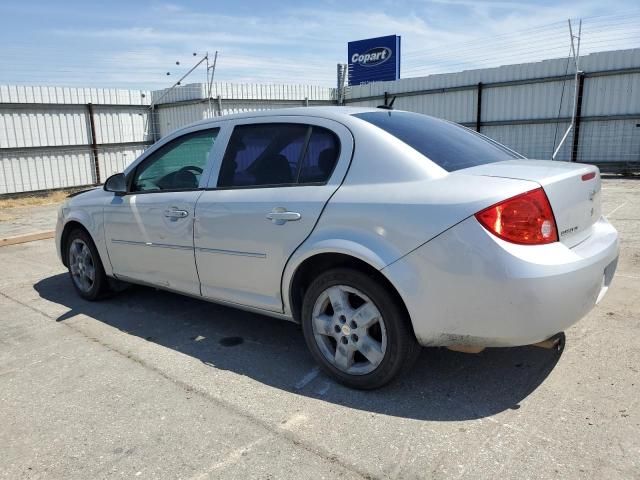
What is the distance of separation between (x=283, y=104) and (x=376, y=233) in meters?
16.8

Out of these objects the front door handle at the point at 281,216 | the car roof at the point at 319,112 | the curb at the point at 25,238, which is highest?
the car roof at the point at 319,112

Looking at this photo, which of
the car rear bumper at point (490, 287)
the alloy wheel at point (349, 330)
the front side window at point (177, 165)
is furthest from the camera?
the front side window at point (177, 165)

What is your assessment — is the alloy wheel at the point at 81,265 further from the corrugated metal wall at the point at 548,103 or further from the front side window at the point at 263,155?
the corrugated metal wall at the point at 548,103

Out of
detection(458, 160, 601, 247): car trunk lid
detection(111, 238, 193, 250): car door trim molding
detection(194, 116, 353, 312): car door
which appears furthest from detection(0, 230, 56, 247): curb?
detection(458, 160, 601, 247): car trunk lid

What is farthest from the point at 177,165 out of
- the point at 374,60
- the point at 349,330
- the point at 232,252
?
the point at 374,60

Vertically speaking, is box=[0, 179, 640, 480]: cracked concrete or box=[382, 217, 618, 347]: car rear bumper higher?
box=[382, 217, 618, 347]: car rear bumper

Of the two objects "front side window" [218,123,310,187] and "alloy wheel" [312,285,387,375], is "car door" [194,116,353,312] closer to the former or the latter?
"front side window" [218,123,310,187]

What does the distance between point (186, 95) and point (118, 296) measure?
1315 centimetres

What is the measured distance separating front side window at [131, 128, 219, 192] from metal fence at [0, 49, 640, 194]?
40.2ft

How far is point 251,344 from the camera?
3955mm

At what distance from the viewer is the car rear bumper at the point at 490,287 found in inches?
101

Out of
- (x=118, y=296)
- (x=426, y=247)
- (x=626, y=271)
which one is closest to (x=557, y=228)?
(x=426, y=247)

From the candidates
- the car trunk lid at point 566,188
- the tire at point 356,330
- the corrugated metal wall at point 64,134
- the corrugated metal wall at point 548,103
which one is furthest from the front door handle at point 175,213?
the corrugated metal wall at point 548,103

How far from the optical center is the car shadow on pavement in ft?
9.78
